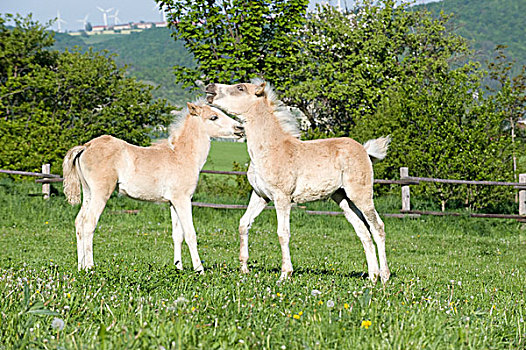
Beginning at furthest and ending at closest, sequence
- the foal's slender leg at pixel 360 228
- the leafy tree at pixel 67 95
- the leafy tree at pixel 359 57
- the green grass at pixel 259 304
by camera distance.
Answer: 1. the leafy tree at pixel 359 57
2. the leafy tree at pixel 67 95
3. the foal's slender leg at pixel 360 228
4. the green grass at pixel 259 304

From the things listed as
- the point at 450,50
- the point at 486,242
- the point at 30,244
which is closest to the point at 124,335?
the point at 30,244

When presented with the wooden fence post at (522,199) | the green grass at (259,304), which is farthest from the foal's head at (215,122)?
the wooden fence post at (522,199)

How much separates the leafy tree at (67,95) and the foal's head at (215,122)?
47.2 ft

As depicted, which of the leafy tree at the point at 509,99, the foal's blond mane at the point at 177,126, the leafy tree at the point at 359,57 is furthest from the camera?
the leafy tree at the point at 359,57

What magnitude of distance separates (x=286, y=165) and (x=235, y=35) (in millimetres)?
14550

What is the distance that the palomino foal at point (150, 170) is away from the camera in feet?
25.4

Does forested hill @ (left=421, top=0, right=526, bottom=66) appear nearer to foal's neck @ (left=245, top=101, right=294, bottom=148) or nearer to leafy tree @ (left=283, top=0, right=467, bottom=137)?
leafy tree @ (left=283, top=0, right=467, bottom=137)

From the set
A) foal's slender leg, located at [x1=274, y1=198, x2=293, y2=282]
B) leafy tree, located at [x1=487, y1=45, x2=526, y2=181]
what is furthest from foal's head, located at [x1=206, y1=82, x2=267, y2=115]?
leafy tree, located at [x1=487, y1=45, x2=526, y2=181]

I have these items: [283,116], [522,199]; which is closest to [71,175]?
[283,116]

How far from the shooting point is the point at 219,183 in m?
22.0

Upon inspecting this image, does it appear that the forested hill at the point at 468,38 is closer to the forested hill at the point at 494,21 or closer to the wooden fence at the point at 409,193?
the forested hill at the point at 494,21

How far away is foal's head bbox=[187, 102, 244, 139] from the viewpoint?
8.32 meters

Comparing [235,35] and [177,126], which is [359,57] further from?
[177,126]

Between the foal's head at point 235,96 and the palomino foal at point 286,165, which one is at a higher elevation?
the foal's head at point 235,96
